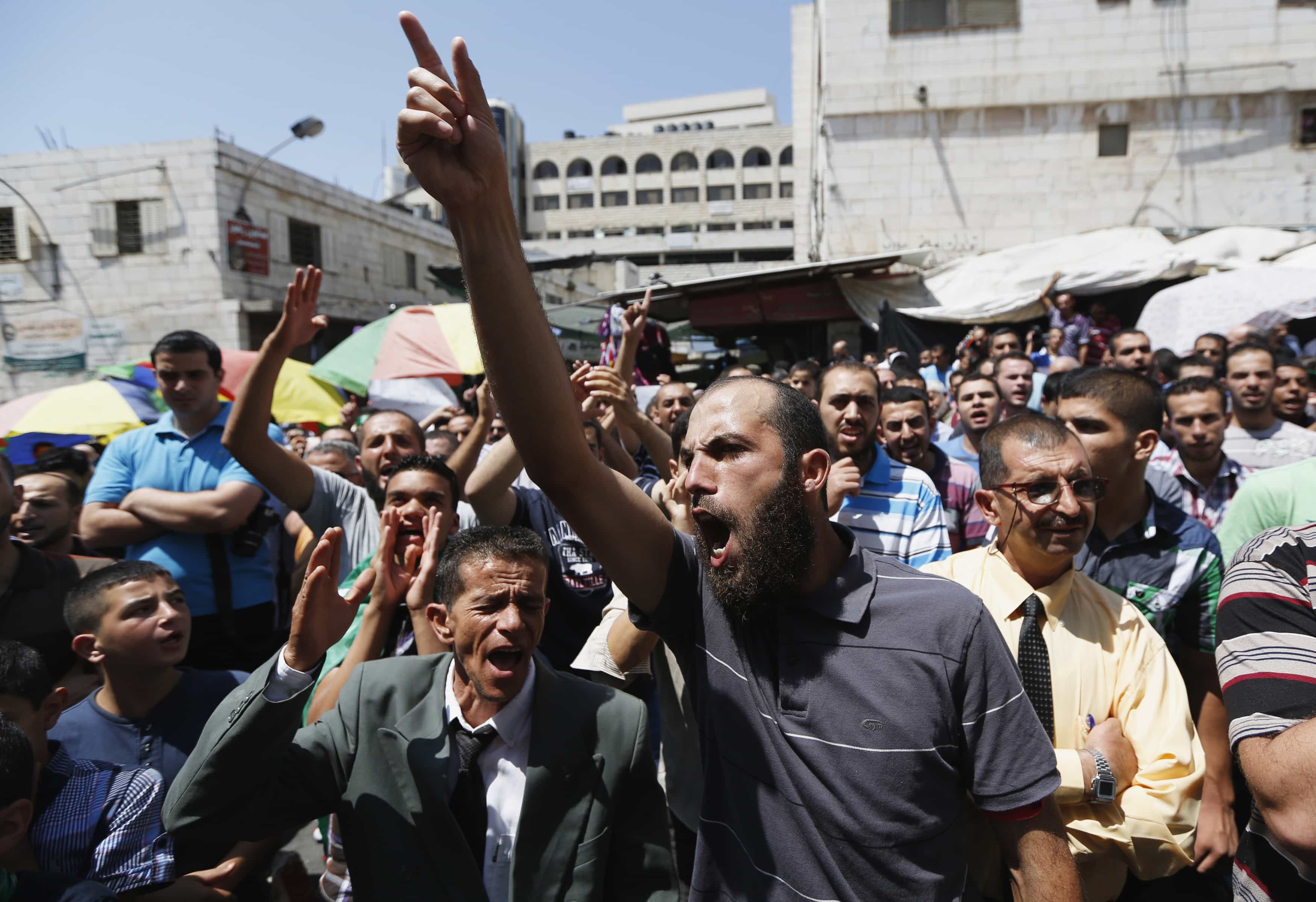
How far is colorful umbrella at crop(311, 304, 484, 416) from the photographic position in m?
8.40

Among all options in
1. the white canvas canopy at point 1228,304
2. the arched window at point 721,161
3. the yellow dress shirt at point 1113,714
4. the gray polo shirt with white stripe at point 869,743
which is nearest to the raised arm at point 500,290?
the gray polo shirt with white stripe at point 869,743

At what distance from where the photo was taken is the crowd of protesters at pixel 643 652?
148 centimetres

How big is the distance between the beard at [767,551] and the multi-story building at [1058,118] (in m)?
14.9

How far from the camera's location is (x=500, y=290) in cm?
138

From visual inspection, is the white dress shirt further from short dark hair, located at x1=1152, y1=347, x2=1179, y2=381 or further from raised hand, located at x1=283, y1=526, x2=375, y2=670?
short dark hair, located at x1=1152, y1=347, x2=1179, y2=381

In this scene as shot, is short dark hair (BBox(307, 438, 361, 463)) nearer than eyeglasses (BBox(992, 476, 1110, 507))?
No

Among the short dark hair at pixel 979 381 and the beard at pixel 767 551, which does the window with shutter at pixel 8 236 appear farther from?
the beard at pixel 767 551

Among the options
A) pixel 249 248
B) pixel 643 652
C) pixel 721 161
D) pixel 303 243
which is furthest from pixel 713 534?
pixel 721 161

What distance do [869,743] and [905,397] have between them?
292 centimetres

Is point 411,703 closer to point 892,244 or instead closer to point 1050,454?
point 1050,454

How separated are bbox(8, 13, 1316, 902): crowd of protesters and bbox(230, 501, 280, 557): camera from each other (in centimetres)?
1

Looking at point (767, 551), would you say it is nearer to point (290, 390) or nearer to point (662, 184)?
point (290, 390)

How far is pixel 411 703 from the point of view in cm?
218

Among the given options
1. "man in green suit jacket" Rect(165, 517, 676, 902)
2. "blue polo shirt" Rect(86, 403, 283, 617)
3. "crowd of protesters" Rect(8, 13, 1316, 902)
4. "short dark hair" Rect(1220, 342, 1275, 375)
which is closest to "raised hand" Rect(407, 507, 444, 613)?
"crowd of protesters" Rect(8, 13, 1316, 902)
